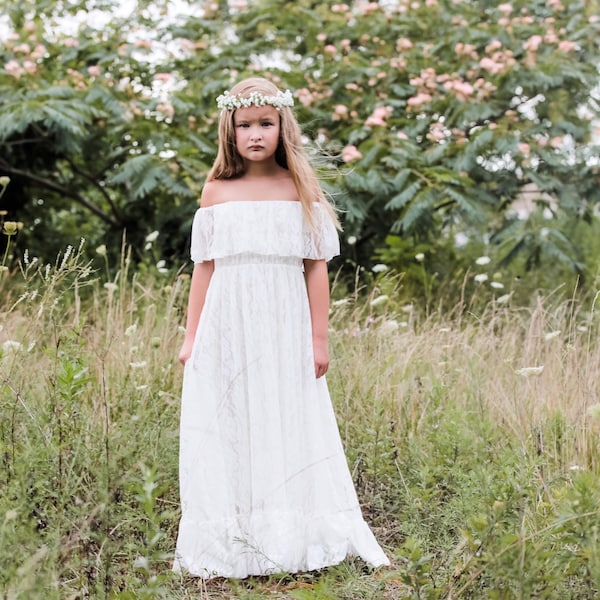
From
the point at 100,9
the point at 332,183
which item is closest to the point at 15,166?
the point at 100,9

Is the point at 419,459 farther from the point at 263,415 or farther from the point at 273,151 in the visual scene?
the point at 273,151

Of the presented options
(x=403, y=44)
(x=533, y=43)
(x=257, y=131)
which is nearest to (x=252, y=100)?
(x=257, y=131)

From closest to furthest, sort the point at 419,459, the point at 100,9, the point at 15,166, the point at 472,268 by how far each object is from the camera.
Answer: the point at 419,459 → the point at 472,268 → the point at 15,166 → the point at 100,9

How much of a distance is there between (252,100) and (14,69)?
399cm

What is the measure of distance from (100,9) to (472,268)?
4057mm

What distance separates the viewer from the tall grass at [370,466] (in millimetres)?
2268

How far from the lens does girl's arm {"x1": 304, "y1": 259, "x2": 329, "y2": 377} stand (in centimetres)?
296

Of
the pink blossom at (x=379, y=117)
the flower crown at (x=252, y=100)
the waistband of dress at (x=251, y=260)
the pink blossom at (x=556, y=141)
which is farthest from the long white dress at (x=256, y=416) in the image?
the pink blossom at (x=556, y=141)

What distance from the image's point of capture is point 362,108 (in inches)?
264

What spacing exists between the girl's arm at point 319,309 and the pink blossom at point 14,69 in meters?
4.12

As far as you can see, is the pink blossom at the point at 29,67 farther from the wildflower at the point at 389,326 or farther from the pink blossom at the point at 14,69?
the wildflower at the point at 389,326

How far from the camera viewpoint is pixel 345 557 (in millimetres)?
2969

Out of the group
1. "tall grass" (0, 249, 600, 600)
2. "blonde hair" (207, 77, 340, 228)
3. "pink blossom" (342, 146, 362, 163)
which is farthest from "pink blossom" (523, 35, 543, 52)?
"blonde hair" (207, 77, 340, 228)

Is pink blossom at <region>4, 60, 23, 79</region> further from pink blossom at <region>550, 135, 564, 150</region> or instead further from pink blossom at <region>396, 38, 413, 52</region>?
pink blossom at <region>550, 135, 564, 150</region>
